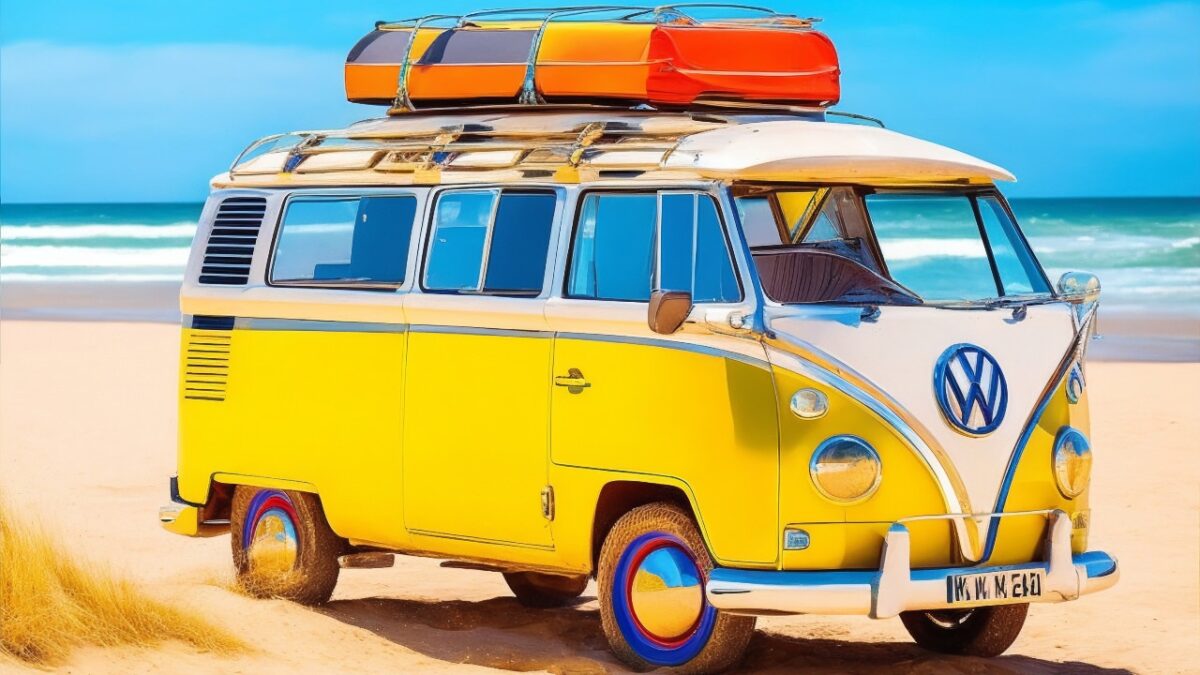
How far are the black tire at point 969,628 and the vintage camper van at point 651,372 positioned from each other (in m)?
0.01

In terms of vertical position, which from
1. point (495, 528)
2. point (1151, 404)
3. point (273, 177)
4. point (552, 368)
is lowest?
point (1151, 404)

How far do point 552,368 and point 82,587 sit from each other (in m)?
2.15

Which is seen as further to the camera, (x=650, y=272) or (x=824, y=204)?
(x=824, y=204)

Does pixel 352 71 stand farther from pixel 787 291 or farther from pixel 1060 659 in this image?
pixel 1060 659

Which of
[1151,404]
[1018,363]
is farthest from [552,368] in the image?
[1151,404]

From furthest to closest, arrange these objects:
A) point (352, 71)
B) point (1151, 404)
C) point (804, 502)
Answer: point (1151, 404) < point (352, 71) < point (804, 502)

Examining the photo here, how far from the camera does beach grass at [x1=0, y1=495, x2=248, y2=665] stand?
769cm

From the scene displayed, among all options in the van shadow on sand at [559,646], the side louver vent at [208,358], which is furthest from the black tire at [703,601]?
the side louver vent at [208,358]

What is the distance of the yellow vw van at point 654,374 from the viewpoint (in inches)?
297

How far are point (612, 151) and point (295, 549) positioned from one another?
286 cm

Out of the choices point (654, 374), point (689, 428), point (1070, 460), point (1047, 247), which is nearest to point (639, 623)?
point (689, 428)

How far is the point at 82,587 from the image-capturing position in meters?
8.16

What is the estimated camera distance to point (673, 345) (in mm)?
7762

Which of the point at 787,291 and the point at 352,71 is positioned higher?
the point at 352,71
